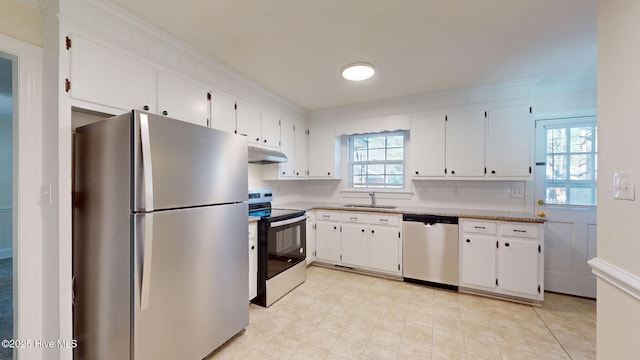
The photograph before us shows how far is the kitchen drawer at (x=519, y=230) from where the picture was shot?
2586 millimetres

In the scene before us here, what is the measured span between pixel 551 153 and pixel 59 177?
458 cm

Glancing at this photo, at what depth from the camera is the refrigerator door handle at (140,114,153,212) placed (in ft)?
4.49

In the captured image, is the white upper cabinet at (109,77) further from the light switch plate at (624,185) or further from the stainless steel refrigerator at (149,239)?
the light switch plate at (624,185)

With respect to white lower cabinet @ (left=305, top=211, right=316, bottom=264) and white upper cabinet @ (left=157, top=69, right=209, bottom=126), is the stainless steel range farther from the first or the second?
white upper cabinet @ (left=157, top=69, right=209, bottom=126)

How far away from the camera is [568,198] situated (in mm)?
2934

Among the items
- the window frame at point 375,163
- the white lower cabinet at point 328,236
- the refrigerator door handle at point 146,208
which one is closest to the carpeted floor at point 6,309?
the refrigerator door handle at point 146,208

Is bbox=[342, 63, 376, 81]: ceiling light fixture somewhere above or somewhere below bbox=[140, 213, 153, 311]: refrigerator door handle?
above

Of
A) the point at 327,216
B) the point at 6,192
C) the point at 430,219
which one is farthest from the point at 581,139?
the point at 6,192

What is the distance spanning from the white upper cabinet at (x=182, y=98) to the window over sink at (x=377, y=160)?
2.52 metres

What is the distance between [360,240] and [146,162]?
8.94 feet

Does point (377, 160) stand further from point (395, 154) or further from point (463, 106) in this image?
point (463, 106)

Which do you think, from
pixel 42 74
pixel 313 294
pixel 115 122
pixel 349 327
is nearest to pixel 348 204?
pixel 313 294

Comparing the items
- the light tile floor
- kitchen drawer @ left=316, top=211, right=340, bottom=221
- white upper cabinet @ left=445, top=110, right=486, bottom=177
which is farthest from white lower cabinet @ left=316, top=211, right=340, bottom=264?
white upper cabinet @ left=445, top=110, right=486, bottom=177

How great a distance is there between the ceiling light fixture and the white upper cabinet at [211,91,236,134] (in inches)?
48.5
